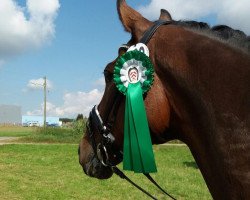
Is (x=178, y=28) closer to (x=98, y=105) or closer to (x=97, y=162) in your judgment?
(x=98, y=105)

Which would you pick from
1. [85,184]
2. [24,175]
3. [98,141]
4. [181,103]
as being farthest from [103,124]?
[24,175]

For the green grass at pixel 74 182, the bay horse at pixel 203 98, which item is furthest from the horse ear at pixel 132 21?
the green grass at pixel 74 182

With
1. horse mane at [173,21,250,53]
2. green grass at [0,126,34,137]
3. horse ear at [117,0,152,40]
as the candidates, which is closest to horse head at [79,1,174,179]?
horse ear at [117,0,152,40]

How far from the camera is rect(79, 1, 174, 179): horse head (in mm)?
1976

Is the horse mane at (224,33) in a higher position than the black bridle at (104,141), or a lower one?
higher

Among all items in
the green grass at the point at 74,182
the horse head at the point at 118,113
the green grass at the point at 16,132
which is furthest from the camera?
the green grass at the point at 16,132

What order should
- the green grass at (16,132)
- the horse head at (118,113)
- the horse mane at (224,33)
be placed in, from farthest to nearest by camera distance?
the green grass at (16,132), the horse head at (118,113), the horse mane at (224,33)

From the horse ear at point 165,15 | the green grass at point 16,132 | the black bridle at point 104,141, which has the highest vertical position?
the horse ear at point 165,15

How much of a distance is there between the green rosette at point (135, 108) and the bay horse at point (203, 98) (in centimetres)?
4

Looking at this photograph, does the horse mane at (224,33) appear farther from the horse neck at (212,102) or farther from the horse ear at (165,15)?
the horse ear at (165,15)

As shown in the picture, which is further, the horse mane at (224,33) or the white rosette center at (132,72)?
the white rosette center at (132,72)

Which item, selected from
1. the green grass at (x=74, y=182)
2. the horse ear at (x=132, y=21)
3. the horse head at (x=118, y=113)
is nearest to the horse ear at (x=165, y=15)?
the horse head at (x=118, y=113)

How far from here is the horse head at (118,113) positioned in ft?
6.48

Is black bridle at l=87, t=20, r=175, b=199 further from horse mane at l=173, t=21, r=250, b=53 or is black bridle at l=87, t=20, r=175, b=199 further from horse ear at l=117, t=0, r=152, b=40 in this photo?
horse mane at l=173, t=21, r=250, b=53
